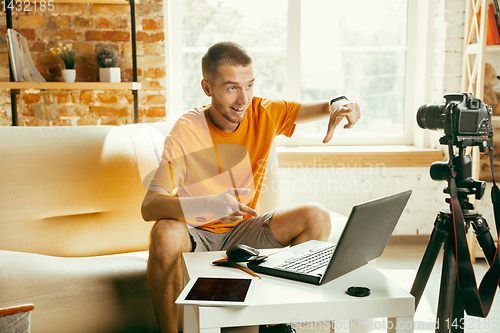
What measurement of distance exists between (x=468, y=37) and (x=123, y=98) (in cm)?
236

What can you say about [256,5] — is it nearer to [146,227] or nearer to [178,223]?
[146,227]

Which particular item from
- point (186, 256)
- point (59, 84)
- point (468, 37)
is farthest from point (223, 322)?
point (468, 37)

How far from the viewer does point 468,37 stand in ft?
8.88

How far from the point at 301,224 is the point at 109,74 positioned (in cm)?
186

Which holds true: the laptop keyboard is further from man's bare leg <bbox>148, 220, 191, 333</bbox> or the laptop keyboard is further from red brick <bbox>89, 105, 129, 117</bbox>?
red brick <bbox>89, 105, 129, 117</bbox>

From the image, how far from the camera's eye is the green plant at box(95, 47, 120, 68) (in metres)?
2.68

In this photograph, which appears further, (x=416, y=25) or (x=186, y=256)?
(x=416, y=25)

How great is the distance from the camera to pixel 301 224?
1.38m

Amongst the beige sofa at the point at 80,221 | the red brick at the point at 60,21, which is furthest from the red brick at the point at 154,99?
the beige sofa at the point at 80,221

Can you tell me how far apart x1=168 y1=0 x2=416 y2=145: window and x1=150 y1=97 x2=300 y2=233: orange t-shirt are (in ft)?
5.15

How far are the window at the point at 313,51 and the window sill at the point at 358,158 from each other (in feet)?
1.01

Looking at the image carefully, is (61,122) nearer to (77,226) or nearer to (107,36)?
(107,36)

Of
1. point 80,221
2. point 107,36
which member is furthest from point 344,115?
point 107,36

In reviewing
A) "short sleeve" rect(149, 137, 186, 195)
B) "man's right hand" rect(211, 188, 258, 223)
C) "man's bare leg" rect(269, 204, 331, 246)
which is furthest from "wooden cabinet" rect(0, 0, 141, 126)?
"man's right hand" rect(211, 188, 258, 223)
